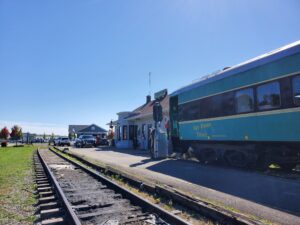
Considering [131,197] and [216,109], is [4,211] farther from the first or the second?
[216,109]

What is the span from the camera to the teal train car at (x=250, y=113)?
7.78 m

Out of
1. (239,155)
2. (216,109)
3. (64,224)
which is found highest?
(216,109)

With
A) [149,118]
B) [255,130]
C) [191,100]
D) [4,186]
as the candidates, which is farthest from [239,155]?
[149,118]

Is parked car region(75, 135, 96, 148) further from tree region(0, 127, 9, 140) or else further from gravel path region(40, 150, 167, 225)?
tree region(0, 127, 9, 140)

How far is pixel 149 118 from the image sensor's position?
25.9 meters

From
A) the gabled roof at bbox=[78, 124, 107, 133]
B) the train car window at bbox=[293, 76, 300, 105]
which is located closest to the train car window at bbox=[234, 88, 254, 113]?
the train car window at bbox=[293, 76, 300, 105]

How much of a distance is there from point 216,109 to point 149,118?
597 inches

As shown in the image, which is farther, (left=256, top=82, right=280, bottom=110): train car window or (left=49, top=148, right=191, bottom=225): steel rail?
(left=256, top=82, right=280, bottom=110): train car window

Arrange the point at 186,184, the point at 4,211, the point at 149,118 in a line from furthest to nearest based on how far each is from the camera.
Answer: the point at 149,118, the point at 186,184, the point at 4,211

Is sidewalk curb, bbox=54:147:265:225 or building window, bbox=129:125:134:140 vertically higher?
building window, bbox=129:125:134:140

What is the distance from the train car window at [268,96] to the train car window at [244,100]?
328mm

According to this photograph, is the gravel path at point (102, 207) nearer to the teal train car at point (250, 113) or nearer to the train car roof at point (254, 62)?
the teal train car at point (250, 113)

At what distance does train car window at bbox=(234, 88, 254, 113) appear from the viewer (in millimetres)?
9219

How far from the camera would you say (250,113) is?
363 inches
